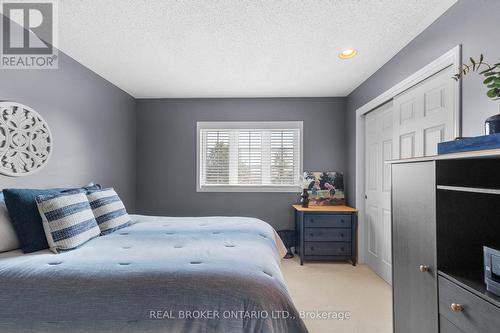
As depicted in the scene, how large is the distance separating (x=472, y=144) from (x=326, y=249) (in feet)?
8.51

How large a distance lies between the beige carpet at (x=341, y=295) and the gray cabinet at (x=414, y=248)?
636 mm

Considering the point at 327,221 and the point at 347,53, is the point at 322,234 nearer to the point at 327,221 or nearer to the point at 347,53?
the point at 327,221

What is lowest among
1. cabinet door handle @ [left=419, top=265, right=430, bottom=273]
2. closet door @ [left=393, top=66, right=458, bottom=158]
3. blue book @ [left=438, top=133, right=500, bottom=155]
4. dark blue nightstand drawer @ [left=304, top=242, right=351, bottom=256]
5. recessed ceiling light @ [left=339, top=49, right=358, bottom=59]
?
dark blue nightstand drawer @ [left=304, top=242, right=351, bottom=256]

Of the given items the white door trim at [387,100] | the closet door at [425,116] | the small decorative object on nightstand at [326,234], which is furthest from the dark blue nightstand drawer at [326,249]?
the closet door at [425,116]

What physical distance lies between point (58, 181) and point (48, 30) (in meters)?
1.35

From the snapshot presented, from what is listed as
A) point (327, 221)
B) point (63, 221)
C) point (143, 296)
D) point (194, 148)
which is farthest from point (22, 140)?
point (327, 221)

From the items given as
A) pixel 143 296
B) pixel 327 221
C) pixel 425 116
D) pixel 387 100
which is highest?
pixel 387 100

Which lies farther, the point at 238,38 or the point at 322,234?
the point at 322,234

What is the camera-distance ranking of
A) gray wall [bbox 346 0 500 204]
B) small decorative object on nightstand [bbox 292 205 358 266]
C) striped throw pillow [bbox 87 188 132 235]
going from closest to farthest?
1. gray wall [bbox 346 0 500 204]
2. striped throw pillow [bbox 87 188 132 235]
3. small decorative object on nightstand [bbox 292 205 358 266]

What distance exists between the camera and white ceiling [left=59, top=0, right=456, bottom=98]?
1755 mm

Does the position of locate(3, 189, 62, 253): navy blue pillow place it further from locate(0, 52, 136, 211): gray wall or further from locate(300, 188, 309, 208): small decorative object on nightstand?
locate(300, 188, 309, 208): small decorative object on nightstand

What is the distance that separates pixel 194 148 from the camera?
384 centimetres

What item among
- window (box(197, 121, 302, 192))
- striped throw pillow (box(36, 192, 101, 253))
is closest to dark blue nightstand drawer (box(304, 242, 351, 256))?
window (box(197, 121, 302, 192))

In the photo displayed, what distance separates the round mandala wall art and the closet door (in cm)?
329
